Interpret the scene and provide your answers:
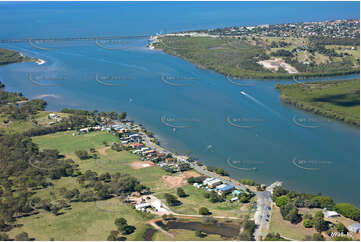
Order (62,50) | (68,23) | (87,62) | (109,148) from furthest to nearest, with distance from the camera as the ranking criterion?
(68,23), (62,50), (87,62), (109,148)

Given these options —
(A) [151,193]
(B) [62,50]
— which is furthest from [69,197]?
(B) [62,50]

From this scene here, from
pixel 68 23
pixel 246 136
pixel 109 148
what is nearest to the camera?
pixel 109 148

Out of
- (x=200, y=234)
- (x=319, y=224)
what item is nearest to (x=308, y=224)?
(x=319, y=224)

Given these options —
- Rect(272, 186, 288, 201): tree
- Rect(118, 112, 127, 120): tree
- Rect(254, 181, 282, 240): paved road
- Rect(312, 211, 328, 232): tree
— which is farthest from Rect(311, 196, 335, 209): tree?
Rect(118, 112, 127, 120): tree

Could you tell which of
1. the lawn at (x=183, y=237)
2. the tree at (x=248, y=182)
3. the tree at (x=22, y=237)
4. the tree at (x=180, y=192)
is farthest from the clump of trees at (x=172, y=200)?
the tree at (x=22, y=237)

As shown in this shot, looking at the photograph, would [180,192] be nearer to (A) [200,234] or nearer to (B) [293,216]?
(A) [200,234]

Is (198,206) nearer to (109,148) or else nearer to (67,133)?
(109,148)

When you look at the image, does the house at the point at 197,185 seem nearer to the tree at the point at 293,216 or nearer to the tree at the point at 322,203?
the tree at the point at 293,216
